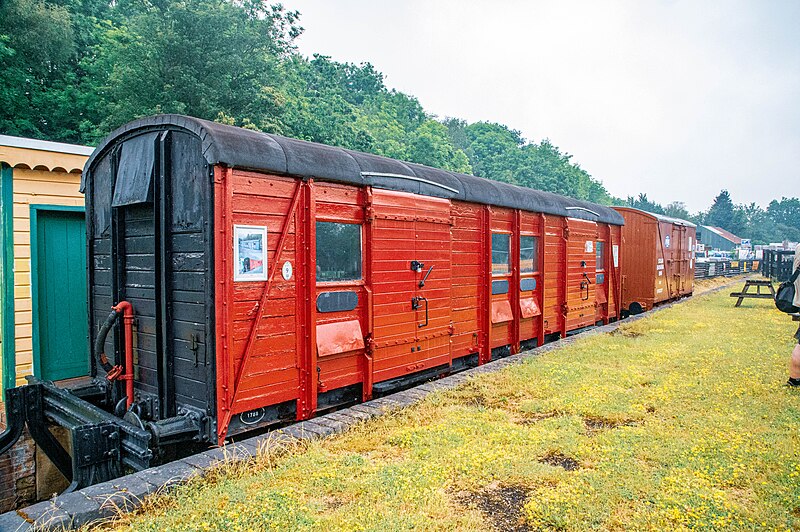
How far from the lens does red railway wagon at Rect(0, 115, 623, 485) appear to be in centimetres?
443

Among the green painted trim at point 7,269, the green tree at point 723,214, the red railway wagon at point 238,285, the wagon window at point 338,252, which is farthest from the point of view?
the green tree at point 723,214

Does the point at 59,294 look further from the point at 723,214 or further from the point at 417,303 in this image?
the point at 723,214

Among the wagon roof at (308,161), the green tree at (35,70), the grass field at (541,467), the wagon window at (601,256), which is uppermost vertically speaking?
the green tree at (35,70)

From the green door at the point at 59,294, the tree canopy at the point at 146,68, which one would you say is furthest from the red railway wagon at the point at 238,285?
the tree canopy at the point at 146,68

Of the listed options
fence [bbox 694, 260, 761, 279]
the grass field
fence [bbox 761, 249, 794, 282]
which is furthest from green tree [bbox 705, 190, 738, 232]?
the grass field

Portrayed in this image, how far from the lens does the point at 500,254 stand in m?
8.76

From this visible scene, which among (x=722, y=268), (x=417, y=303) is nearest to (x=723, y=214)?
(x=722, y=268)

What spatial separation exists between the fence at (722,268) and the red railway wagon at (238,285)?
28.7 m

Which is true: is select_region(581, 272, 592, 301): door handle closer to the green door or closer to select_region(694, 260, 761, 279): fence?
the green door

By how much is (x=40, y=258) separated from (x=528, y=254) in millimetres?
7322

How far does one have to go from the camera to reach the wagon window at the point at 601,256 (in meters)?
12.8

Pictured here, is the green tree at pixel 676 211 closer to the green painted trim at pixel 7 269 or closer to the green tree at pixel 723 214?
the green tree at pixel 723 214

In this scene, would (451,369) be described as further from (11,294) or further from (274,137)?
(11,294)

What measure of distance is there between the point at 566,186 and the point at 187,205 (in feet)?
191
